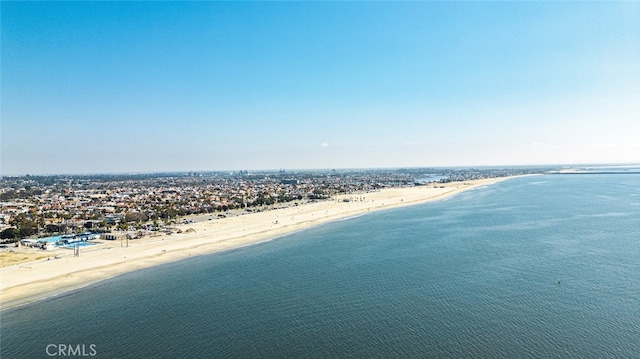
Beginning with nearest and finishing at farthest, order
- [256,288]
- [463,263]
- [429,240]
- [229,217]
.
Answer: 1. [256,288]
2. [463,263]
3. [429,240]
4. [229,217]

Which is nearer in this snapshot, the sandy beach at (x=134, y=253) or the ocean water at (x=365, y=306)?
the ocean water at (x=365, y=306)

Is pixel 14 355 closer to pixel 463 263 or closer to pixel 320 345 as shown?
pixel 320 345

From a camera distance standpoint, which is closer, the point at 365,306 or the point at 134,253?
the point at 365,306

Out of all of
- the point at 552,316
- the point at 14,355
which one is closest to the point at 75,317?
the point at 14,355

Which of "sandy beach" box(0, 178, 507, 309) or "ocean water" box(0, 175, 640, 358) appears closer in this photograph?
"ocean water" box(0, 175, 640, 358)

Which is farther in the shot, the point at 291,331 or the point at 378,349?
the point at 291,331
